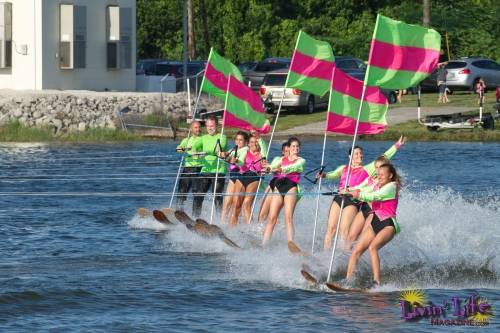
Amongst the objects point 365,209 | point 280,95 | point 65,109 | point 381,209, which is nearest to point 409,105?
point 280,95

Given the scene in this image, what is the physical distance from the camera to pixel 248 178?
20.7 meters

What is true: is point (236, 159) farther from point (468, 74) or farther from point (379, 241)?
point (468, 74)

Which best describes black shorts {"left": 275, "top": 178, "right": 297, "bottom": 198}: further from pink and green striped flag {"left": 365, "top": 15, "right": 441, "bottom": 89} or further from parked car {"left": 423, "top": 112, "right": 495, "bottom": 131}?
parked car {"left": 423, "top": 112, "right": 495, "bottom": 131}

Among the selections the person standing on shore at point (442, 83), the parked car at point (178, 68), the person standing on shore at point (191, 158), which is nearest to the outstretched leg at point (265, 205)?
the person standing on shore at point (191, 158)

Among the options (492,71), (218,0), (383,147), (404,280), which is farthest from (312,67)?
(218,0)

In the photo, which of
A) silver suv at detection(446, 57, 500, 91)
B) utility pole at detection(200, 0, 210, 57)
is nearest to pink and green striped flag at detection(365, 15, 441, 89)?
silver suv at detection(446, 57, 500, 91)

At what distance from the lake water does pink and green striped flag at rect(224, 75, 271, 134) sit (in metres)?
1.74

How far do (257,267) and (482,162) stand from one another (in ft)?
54.1

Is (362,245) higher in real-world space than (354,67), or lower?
higher

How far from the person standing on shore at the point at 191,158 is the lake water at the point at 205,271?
0.87 meters

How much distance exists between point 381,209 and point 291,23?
51.6 m

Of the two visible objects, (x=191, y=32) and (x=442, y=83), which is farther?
(x=191, y=32)

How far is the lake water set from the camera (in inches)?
593

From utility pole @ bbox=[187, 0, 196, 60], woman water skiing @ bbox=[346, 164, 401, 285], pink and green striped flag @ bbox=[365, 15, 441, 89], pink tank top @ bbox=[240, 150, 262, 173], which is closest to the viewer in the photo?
woman water skiing @ bbox=[346, 164, 401, 285]
